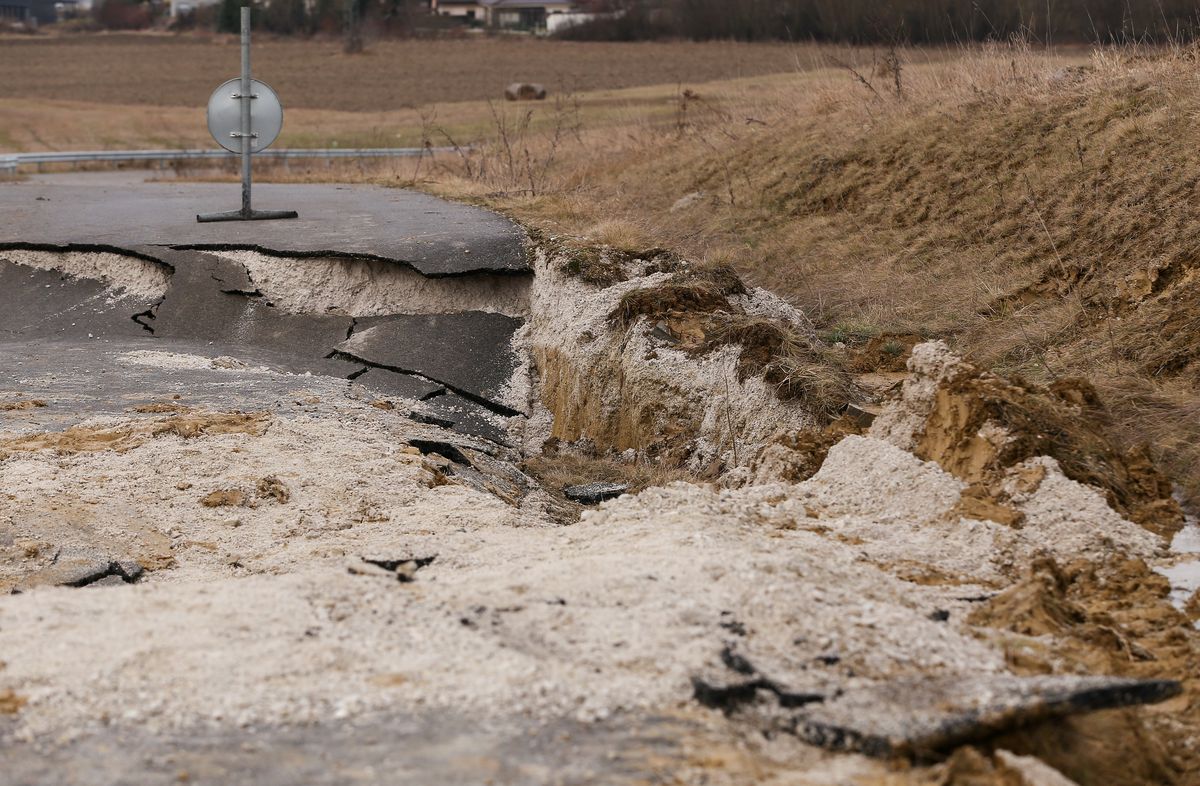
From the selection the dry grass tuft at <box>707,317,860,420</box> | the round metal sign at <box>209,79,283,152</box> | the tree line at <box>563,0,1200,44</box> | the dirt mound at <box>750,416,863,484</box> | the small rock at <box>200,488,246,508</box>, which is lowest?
the small rock at <box>200,488,246,508</box>

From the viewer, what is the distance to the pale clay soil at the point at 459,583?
11.1 ft

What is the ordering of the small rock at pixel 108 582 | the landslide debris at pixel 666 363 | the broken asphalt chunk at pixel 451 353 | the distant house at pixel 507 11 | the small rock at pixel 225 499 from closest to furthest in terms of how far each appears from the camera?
1. the small rock at pixel 108 582
2. the small rock at pixel 225 499
3. the landslide debris at pixel 666 363
4. the broken asphalt chunk at pixel 451 353
5. the distant house at pixel 507 11

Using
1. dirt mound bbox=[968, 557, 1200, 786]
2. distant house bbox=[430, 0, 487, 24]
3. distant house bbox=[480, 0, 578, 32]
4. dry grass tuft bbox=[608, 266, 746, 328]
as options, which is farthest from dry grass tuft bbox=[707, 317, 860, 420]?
distant house bbox=[430, 0, 487, 24]

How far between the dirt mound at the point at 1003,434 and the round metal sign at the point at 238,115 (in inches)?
293

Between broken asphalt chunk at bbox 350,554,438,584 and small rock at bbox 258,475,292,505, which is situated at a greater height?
broken asphalt chunk at bbox 350,554,438,584

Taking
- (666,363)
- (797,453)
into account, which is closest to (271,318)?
(666,363)

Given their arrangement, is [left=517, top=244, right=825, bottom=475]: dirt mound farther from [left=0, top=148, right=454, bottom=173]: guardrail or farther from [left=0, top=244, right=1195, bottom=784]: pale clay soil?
[left=0, top=148, right=454, bottom=173]: guardrail

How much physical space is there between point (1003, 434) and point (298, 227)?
7919 mm

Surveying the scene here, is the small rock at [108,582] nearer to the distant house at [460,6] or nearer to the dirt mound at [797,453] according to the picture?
the dirt mound at [797,453]

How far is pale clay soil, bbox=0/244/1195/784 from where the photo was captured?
3.38 metres

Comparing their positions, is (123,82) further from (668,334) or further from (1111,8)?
(668,334)

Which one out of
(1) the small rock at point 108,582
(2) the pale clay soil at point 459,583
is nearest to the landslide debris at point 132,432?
(2) the pale clay soil at point 459,583

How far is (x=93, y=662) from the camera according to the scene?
3492mm

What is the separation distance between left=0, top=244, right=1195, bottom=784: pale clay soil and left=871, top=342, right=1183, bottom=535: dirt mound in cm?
7
